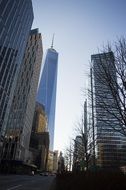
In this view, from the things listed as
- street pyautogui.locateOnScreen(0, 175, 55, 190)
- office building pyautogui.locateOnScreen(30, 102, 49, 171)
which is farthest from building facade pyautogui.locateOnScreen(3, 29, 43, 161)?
office building pyautogui.locateOnScreen(30, 102, 49, 171)

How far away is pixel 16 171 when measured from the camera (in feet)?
228

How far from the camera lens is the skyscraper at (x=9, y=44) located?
157ft

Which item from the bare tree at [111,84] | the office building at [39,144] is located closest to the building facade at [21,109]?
the office building at [39,144]

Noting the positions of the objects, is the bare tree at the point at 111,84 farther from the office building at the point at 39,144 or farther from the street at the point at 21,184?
the office building at the point at 39,144

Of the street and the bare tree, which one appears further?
the street

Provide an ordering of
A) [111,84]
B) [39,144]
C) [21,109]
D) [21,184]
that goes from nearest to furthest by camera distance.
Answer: [111,84]
[21,184]
[21,109]
[39,144]

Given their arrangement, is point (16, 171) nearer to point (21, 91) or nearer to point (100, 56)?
point (21, 91)

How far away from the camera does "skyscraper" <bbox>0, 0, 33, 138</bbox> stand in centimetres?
4778

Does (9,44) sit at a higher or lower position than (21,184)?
higher

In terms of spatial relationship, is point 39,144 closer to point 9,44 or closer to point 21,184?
point 9,44

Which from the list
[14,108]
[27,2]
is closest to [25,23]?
[27,2]

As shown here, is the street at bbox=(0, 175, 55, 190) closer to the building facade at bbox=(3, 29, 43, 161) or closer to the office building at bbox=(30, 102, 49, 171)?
the building facade at bbox=(3, 29, 43, 161)

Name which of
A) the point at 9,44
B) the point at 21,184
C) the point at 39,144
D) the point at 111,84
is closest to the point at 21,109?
the point at 9,44

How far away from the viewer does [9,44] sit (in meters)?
51.6
